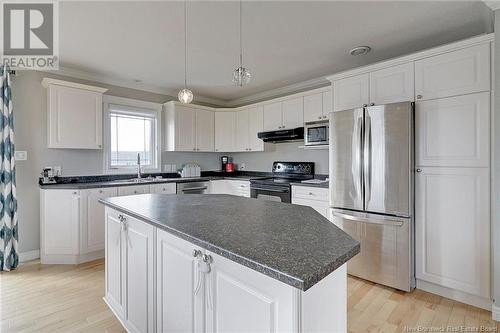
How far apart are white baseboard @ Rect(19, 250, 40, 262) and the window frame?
4.21 feet

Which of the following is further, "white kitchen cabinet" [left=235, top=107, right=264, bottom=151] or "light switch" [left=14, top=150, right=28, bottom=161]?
"white kitchen cabinet" [left=235, top=107, right=264, bottom=151]

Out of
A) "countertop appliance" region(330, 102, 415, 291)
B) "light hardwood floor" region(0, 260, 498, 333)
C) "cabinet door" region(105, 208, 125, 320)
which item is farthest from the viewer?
"countertop appliance" region(330, 102, 415, 291)

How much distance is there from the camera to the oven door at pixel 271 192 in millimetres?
3551

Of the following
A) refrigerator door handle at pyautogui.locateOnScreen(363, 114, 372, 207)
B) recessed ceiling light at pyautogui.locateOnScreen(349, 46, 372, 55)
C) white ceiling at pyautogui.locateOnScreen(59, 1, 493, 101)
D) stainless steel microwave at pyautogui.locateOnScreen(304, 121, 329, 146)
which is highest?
white ceiling at pyautogui.locateOnScreen(59, 1, 493, 101)

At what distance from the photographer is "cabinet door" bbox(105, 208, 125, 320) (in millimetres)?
1856

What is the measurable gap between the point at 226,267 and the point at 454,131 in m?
2.34

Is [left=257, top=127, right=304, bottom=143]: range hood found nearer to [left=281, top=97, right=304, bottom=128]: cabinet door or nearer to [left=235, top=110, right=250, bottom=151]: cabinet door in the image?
[left=281, top=97, right=304, bottom=128]: cabinet door

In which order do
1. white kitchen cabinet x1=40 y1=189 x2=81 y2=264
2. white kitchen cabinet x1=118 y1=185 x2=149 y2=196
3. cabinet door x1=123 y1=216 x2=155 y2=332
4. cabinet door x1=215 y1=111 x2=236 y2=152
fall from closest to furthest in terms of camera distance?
cabinet door x1=123 y1=216 x2=155 y2=332
white kitchen cabinet x1=40 y1=189 x2=81 y2=264
white kitchen cabinet x1=118 y1=185 x2=149 y2=196
cabinet door x1=215 y1=111 x2=236 y2=152

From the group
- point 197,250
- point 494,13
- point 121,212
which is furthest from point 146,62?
point 494,13

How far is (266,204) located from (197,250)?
2.70 ft

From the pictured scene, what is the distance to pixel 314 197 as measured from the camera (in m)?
3.26

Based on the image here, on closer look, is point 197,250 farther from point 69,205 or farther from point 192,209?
point 69,205

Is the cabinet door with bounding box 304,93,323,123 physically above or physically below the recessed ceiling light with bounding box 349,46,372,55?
below

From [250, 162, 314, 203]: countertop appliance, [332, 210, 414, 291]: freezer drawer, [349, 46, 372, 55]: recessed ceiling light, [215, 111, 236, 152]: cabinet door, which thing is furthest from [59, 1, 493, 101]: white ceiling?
[332, 210, 414, 291]: freezer drawer
